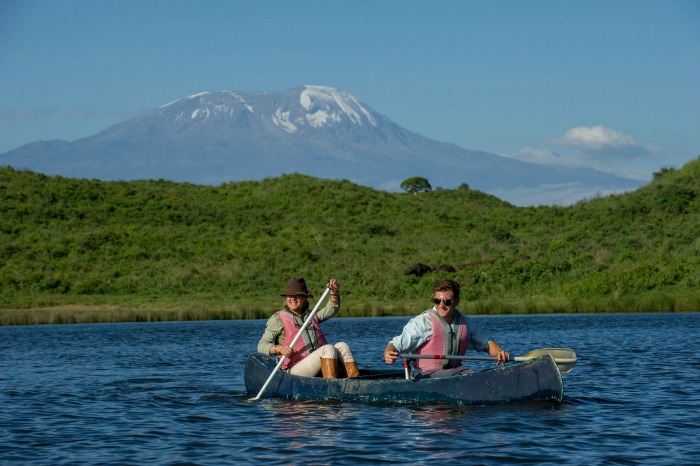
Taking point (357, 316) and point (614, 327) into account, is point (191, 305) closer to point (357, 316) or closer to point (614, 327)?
point (357, 316)

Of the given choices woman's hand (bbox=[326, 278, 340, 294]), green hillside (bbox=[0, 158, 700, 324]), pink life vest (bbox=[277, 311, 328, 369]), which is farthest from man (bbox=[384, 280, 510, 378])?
green hillside (bbox=[0, 158, 700, 324])

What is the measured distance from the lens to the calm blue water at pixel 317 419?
12.5 meters

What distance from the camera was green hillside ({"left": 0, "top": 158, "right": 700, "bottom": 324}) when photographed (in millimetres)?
42906

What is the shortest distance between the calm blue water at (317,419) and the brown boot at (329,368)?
44 cm

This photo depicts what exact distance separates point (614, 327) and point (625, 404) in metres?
16.7

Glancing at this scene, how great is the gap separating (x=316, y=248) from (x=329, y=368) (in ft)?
148

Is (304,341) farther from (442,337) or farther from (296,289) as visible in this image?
(442,337)

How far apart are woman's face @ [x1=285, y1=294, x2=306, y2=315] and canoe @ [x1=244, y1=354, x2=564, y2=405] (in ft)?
3.39

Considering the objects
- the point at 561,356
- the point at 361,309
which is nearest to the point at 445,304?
the point at 561,356

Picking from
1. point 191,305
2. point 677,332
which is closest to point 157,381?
point 677,332

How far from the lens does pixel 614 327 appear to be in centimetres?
3209

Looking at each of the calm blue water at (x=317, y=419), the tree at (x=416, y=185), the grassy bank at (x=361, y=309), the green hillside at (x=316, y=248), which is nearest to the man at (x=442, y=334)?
the calm blue water at (x=317, y=419)

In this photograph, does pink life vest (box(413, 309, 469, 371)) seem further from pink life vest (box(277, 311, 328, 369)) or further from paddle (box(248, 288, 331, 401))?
pink life vest (box(277, 311, 328, 369))

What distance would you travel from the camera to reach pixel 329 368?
16109 millimetres
